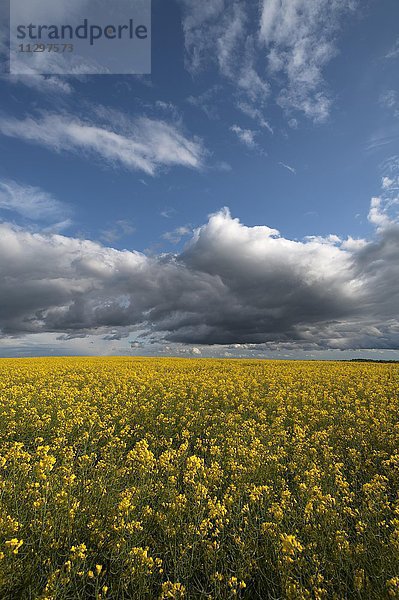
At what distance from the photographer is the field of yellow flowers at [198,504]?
3.76 metres

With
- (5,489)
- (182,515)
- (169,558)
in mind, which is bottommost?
(169,558)

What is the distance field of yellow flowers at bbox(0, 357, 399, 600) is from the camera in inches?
148

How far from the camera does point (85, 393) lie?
12422 millimetres

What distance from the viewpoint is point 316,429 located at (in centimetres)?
966

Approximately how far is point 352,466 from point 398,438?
6.47 ft

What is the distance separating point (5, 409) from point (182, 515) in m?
8.70

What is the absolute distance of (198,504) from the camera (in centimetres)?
489

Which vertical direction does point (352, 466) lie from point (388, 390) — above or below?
below

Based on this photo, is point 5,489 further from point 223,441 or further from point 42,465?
point 223,441

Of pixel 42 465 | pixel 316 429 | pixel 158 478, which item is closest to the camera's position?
pixel 42 465

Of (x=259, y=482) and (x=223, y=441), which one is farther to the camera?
(x=223, y=441)

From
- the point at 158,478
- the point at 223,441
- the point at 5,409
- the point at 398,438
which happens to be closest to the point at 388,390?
the point at 398,438

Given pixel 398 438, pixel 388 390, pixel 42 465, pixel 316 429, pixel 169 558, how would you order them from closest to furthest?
pixel 169 558 < pixel 42 465 < pixel 398 438 < pixel 316 429 < pixel 388 390

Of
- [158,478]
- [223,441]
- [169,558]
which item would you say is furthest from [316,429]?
[169,558]
